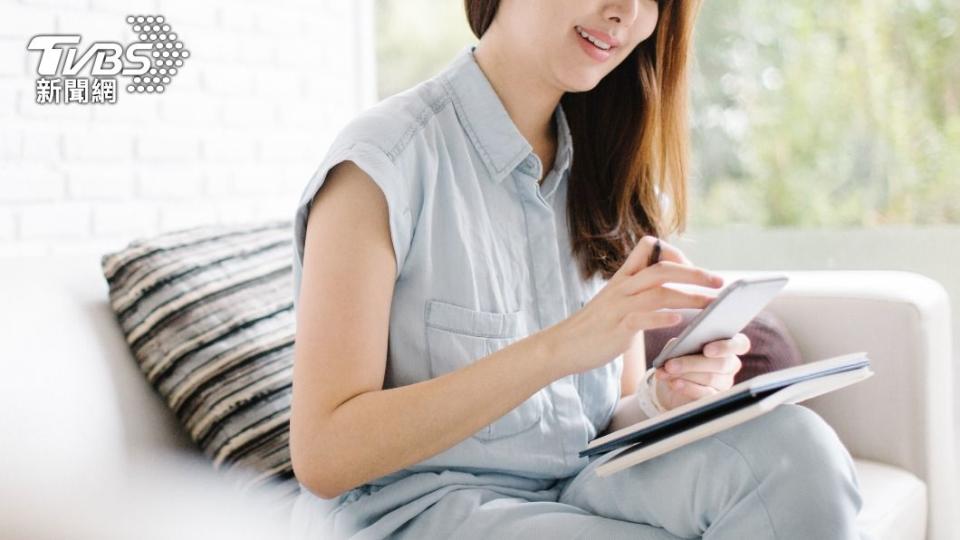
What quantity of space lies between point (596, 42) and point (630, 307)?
17.6 inches

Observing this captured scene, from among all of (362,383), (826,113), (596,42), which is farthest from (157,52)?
(826,113)

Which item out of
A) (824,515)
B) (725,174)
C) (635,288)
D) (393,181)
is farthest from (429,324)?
(725,174)

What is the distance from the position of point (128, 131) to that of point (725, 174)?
5.64 ft

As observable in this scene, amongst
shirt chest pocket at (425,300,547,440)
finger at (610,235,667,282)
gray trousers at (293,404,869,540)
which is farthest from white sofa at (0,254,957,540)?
finger at (610,235,667,282)

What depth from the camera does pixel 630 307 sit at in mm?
1057

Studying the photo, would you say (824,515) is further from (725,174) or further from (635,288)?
(725,174)

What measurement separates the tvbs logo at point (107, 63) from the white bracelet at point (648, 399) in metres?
1.33

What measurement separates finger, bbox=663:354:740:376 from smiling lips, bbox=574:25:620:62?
407 millimetres

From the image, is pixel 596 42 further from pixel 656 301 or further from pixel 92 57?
pixel 92 57

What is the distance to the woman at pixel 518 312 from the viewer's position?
1.07 m

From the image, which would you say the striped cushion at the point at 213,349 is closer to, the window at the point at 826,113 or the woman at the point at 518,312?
the woman at the point at 518,312

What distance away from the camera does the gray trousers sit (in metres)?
1.02

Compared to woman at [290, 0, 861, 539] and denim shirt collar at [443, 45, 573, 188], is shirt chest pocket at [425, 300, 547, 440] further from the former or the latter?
denim shirt collar at [443, 45, 573, 188]

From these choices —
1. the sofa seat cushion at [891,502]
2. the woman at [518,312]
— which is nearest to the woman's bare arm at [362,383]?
the woman at [518,312]
